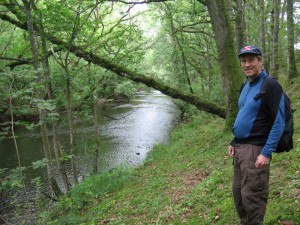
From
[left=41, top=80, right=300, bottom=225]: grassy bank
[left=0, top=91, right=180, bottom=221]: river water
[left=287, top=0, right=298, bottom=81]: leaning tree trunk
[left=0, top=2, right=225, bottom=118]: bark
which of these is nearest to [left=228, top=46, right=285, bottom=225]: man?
[left=41, top=80, right=300, bottom=225]: grassy bank

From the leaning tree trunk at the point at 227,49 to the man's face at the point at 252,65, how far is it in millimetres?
5749

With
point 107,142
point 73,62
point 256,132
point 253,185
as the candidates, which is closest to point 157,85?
point 73,62

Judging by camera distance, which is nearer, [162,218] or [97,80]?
[162,218]

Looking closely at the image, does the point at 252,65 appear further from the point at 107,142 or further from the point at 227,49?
the point at 107,142

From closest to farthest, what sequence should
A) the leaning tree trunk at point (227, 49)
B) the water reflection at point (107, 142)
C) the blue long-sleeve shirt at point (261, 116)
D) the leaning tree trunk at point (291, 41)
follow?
the blue long-sleeve shirt at point (261, 116) → the leaning tree trunk at point (227, 49) → the leaning tree trunk at point (291, 41) → the water reflection at point (107, 142)

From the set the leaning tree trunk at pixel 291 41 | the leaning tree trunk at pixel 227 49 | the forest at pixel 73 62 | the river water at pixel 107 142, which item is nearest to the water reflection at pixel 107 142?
the river water at pixel 107 142

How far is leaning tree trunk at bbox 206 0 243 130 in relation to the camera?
8680 mm

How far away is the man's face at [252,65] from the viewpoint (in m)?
3.15

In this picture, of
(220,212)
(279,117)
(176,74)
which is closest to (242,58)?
(279,117)

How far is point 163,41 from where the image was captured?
2775 centimetres

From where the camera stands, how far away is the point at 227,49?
28.7ft

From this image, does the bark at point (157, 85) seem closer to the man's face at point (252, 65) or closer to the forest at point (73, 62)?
the forest at point (73, 62)

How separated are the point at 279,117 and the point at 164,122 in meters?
23.4

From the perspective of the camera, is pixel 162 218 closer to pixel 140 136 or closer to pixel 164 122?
pixel 140 136
